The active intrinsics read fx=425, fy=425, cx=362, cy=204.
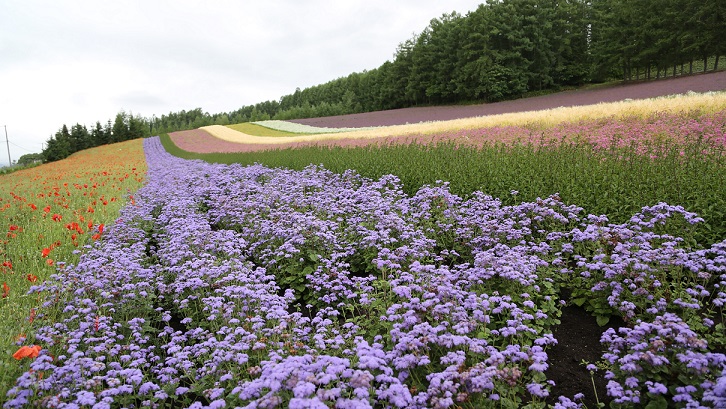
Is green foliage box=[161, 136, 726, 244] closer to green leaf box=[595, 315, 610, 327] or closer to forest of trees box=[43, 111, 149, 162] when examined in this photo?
green leaf box=[595, 315, 610, 327]

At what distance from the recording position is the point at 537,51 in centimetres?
4412

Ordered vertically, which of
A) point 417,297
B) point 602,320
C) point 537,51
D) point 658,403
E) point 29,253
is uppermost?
point 537,51

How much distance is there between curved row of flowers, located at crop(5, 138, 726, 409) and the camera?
281 cm

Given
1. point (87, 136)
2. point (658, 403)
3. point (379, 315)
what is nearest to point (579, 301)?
point (658, 403)

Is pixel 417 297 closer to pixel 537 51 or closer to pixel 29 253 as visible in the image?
pixel 29 253

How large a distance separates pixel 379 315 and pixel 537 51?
154 feet

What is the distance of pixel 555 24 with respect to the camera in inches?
1791

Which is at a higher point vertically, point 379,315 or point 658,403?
point 379,315

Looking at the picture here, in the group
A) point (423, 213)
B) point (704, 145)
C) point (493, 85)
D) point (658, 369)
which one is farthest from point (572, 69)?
point (658, 369)

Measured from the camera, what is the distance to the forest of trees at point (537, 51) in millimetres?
33856

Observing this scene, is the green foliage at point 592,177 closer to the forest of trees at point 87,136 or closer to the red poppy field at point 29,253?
the red poppy field at point 29,253

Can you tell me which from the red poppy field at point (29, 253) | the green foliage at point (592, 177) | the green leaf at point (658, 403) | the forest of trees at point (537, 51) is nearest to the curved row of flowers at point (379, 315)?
the green leaf at point (658, 403)

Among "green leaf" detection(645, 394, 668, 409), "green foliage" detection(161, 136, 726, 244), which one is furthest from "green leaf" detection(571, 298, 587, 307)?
"green leaf" detection(645, 394, 668, 409)

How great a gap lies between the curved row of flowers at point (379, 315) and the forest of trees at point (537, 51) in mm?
35365
